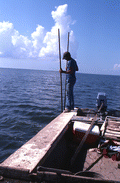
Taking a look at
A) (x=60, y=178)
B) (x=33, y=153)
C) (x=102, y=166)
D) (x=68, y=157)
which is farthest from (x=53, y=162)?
(x=60, y=178)

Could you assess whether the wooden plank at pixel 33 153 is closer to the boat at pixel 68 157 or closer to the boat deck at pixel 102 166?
the boat at pixel 68 157

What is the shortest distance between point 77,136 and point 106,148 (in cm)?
98

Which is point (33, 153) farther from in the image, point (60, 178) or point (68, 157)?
point (68, 157)

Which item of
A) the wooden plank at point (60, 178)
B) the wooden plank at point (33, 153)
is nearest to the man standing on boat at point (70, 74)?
the wooden plank at point (33, 153)

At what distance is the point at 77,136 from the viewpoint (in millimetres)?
4977

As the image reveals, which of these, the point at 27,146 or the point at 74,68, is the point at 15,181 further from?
the point at 74,68

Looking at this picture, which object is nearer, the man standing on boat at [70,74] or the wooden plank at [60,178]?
the wooden plank at [60,178]

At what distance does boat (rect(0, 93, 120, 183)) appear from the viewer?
2.59m

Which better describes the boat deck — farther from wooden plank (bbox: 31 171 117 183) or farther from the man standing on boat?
the man standing on boat

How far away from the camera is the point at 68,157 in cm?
454

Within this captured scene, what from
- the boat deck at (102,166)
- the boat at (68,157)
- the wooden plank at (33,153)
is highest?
the wooden plank at (33,153)

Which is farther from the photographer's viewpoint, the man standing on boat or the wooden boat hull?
the man standing on boat

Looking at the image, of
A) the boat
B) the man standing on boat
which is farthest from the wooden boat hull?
the man standing on boat

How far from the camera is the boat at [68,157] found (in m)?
2.59
